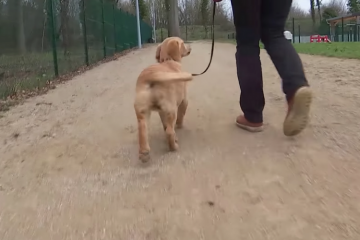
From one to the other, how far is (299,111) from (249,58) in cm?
65

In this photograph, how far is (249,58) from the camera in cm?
337

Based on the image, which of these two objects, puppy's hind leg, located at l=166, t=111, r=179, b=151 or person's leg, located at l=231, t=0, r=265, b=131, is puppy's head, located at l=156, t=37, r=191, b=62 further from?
puppy's hind leg, located at l=166, t=111, r=179, b=151

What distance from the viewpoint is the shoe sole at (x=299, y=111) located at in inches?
116

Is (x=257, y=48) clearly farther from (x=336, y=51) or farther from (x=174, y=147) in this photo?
(x=336, y=51)

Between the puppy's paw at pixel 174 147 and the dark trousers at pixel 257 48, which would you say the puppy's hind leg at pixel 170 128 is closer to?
the puppy's paw at pixel 174 147

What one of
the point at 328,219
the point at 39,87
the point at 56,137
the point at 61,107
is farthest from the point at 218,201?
the point at 39,87

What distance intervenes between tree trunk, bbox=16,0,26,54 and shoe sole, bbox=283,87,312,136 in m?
5.97

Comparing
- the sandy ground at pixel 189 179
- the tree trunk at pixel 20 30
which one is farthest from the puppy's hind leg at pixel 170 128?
the tree trunk at pixel 20 30

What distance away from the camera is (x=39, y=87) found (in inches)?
297

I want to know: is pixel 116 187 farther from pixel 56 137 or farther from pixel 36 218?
pixel 56 137

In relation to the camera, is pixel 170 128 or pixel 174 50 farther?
pixel 174 50

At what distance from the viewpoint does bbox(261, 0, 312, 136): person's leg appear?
2.98m

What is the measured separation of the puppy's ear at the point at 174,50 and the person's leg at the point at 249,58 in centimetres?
59

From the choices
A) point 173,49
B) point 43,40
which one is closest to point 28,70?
point 43,40
